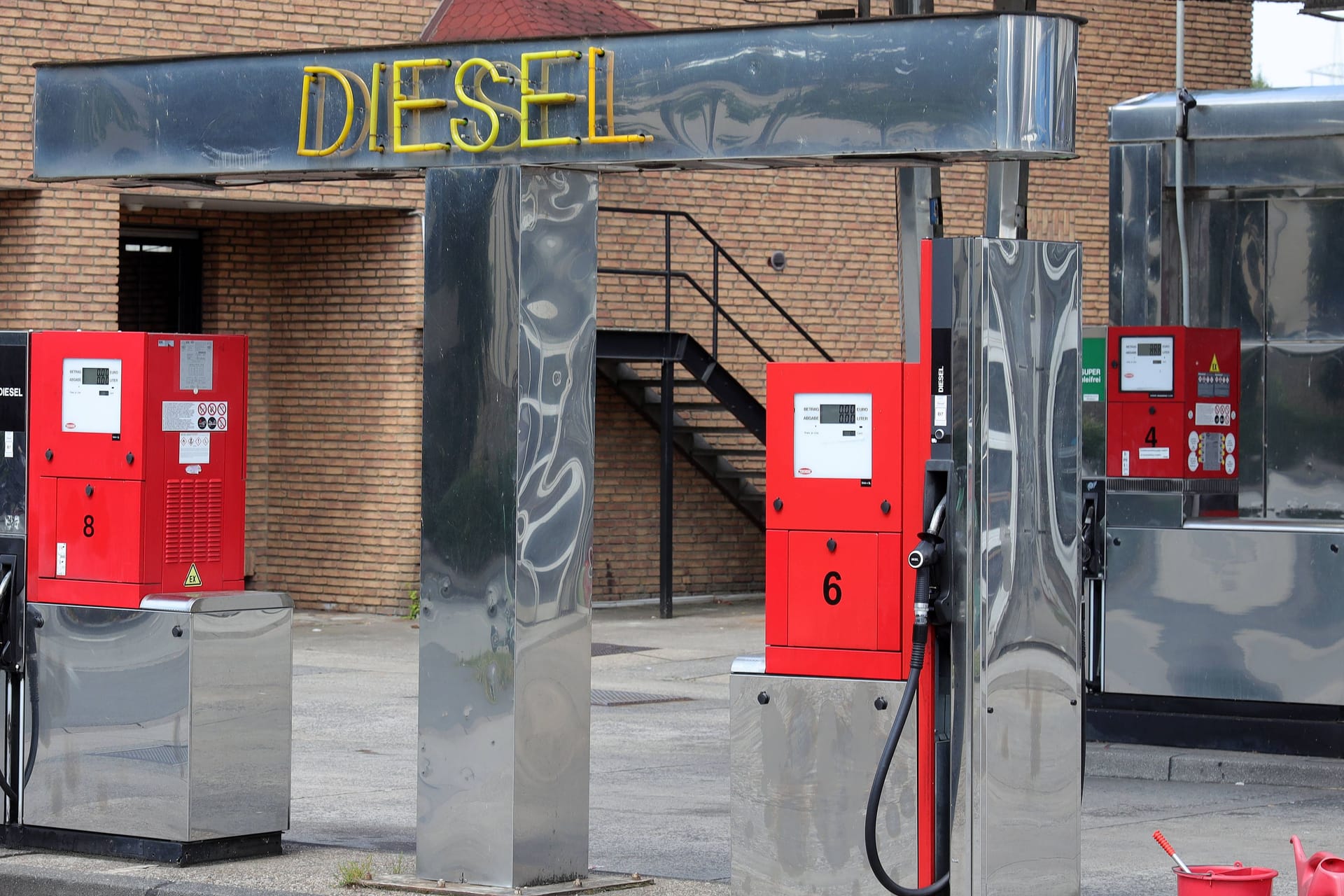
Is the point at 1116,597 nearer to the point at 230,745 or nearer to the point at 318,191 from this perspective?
the point at 230,745

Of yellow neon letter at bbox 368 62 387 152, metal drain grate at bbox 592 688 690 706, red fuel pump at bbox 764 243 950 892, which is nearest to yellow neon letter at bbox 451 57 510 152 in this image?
yellow neon letter at bbox 368 62 387 152

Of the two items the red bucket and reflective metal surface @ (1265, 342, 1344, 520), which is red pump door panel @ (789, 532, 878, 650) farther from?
reflective metal surface @ (1265, 342, 1344, 520)

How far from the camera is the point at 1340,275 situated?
41.2 feet

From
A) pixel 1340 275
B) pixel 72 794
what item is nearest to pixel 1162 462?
pixel 1340 275

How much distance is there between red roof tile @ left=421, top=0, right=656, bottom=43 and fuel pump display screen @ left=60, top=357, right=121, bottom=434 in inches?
340

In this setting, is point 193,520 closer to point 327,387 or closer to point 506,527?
point 506,527

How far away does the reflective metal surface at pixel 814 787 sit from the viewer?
6.20 m

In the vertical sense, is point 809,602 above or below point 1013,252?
below

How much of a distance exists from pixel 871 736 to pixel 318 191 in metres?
11.0

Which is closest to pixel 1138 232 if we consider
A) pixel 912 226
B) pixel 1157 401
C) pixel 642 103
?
pixel 1157 401

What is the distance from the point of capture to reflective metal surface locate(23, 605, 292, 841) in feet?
24.2

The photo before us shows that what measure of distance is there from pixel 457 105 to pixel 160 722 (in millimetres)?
2493

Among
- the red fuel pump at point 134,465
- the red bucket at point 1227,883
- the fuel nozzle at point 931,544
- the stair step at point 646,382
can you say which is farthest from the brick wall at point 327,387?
the red bucket at point 1227,883

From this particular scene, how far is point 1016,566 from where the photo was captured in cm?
612
